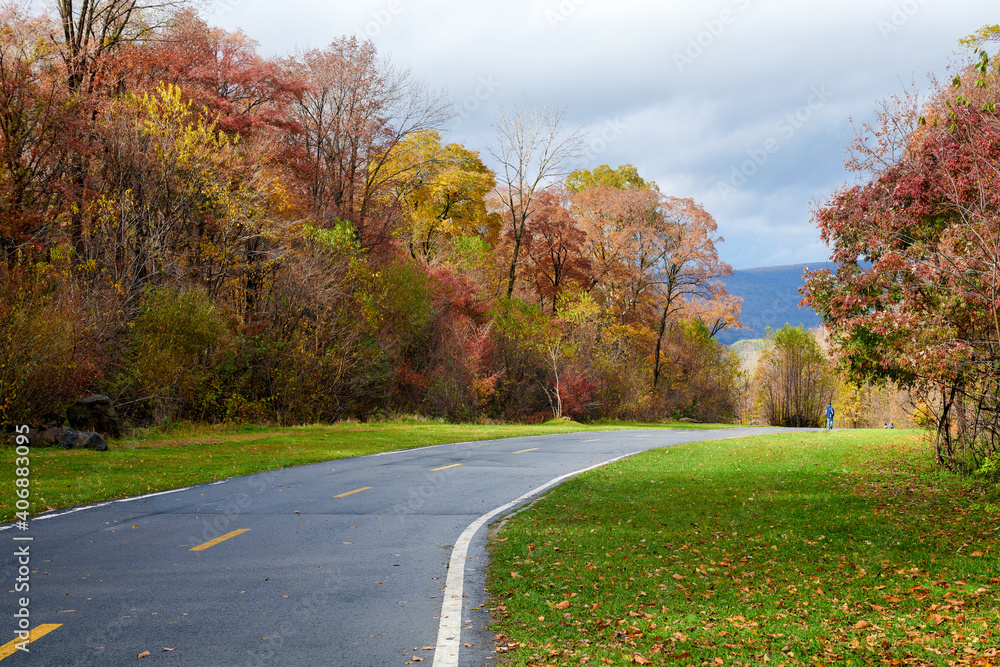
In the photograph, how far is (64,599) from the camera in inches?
240

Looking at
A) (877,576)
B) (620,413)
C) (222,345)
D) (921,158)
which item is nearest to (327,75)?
(222,345)

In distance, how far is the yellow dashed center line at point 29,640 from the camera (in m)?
4.90

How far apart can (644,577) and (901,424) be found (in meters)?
72.1

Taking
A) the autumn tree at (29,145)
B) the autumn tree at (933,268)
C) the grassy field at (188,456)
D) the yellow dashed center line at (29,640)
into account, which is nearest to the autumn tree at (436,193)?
the grassy field at (188,456)

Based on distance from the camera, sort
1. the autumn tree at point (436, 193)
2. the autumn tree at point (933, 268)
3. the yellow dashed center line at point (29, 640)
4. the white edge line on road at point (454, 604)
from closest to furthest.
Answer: the yellow dashed center line at point (29, 640)
the white edge line on road at point (454, 604)
the autumn tree at point (933, 268)
the autumn tree at point (436, 193)

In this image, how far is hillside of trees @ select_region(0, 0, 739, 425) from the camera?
68.7 feet

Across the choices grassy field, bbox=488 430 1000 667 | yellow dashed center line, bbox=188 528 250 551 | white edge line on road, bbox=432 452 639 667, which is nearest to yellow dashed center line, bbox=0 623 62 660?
yellow dashed center line, bbox=188 528 250 551

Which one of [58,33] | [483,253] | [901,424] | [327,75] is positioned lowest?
[901,424]

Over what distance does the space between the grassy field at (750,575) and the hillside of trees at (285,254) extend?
1471cm

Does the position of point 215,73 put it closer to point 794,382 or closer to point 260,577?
point 260,577

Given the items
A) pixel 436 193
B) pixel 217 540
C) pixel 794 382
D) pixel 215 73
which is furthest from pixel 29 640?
pixel 794 382

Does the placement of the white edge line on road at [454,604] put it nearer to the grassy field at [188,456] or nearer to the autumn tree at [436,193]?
the grassy field at [188,456]

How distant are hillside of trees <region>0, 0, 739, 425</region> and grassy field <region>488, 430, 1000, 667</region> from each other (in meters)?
14.7

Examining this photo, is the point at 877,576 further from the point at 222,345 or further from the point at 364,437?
the point at 222,345
